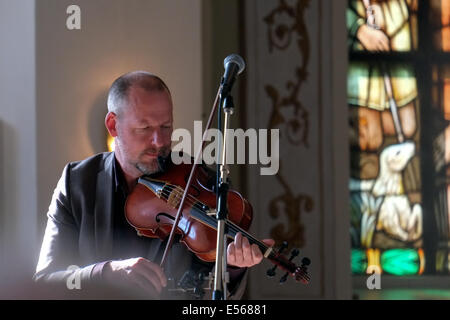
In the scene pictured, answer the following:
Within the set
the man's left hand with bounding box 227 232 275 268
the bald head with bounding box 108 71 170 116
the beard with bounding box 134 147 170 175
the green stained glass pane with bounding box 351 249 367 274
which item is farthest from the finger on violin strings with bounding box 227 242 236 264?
the green stained glass pane with bounding box 351 249 367 274

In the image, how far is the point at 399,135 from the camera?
407 centimetres

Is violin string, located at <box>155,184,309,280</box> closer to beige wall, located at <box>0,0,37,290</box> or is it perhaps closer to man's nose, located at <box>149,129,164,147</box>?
man's nose, located at <box>149,129,164,147</box>

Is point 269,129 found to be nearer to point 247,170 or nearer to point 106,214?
point 247,170

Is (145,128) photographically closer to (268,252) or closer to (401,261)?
(268,252)

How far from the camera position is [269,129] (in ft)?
12.0

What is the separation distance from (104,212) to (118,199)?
2.6 inches

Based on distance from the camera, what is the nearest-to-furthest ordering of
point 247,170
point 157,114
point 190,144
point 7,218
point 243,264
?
point 243,264 < point 157,114 < point 7,218 < point 190,144 < point 247,170

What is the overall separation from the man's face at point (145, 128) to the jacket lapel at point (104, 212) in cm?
9

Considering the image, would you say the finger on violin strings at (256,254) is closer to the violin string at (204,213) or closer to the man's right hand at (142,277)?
the violin string at (204,213)

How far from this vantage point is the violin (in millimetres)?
2086
